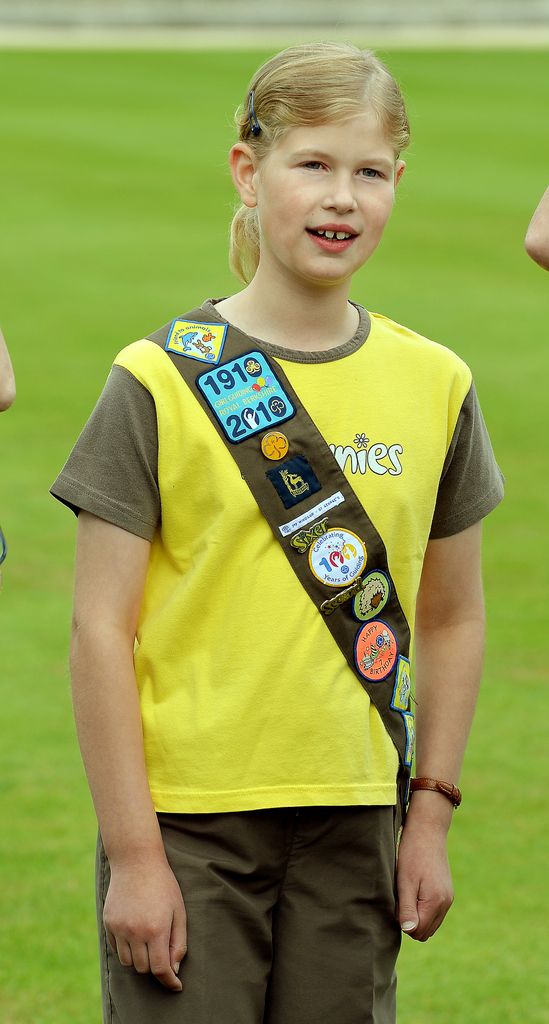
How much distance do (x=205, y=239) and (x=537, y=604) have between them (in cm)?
806

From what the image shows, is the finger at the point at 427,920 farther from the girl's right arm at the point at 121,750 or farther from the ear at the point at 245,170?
the ear at the point at 245,170

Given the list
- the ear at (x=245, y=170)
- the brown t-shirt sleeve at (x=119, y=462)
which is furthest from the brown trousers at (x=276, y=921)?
the ear at (x=245, y=170)

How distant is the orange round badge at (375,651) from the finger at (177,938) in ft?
1.32

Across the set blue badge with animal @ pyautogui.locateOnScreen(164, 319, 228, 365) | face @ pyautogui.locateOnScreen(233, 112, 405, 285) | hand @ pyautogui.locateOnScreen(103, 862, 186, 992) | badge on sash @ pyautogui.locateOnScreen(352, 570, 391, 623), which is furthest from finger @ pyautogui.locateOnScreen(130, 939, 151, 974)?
face @ pyautogui.locateOnScreen(233, 112, 405, 285)

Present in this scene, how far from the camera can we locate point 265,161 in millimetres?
2221

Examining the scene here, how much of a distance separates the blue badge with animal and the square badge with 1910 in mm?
25

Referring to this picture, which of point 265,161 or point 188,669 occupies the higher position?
Result: point 265,161

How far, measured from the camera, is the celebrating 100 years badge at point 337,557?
2.16 meters

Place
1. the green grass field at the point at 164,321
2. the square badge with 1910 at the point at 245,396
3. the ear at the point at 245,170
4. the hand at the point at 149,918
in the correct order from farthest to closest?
the green grass field at the point at 164,321 → the ear at the point at 245,170 → the square badge with 1910 at the point at 245,396 → the hand at the point at 149,918

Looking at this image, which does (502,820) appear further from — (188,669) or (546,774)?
(188,669)

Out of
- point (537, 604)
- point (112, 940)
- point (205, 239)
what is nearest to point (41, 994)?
point (112, 940)

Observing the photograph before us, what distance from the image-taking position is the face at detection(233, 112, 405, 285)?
85.0 inches

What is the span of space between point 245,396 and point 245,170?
1.17ft

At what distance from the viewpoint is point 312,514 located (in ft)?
7.12
